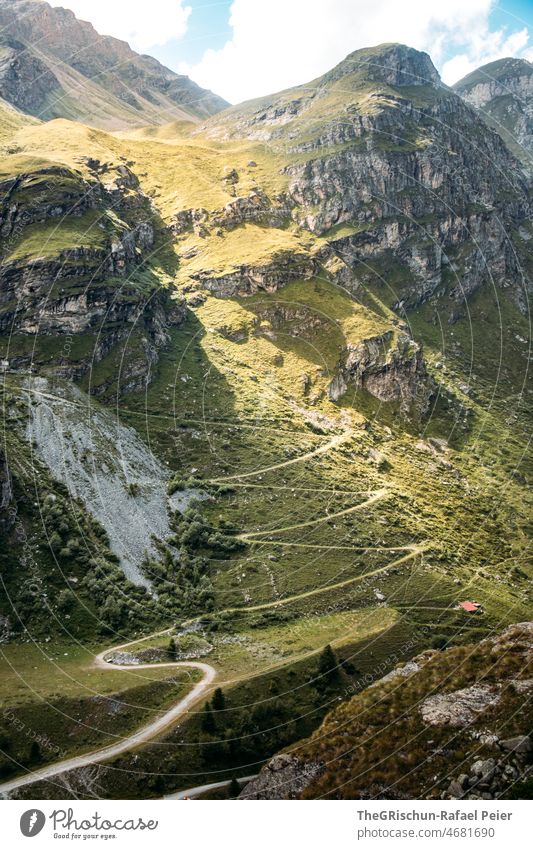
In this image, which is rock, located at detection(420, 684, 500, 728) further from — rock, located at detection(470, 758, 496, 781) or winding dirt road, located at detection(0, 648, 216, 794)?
winding dirt road, located at detection(0, 648, 216, 794)

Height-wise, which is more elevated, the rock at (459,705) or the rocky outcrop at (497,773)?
the rocky outcrop at (497,773)

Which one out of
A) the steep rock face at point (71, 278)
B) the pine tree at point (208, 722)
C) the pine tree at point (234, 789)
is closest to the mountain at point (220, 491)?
the pine tree at point (208, 722)

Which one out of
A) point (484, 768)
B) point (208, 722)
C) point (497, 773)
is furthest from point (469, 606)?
point (484, 768)

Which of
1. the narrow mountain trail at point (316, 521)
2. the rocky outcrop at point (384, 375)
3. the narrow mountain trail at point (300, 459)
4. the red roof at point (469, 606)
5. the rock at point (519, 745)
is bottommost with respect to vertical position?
the red roof at point (469, 606)

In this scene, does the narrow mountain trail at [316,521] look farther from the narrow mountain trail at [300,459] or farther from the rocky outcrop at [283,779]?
the rocky outcrop at [283,779]

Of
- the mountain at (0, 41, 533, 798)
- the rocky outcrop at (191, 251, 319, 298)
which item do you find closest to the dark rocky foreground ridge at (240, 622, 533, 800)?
the mountain at (0, 41, 533, 798)

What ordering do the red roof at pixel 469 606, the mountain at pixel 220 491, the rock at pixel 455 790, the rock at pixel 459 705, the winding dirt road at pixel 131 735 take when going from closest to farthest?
the rock at pixel 455 790 < the rock at pixel 459 705 < the winding dirt road at pixel 131 735 < the mountain at pixel 220 491 < the red roof at pixel 469 606
